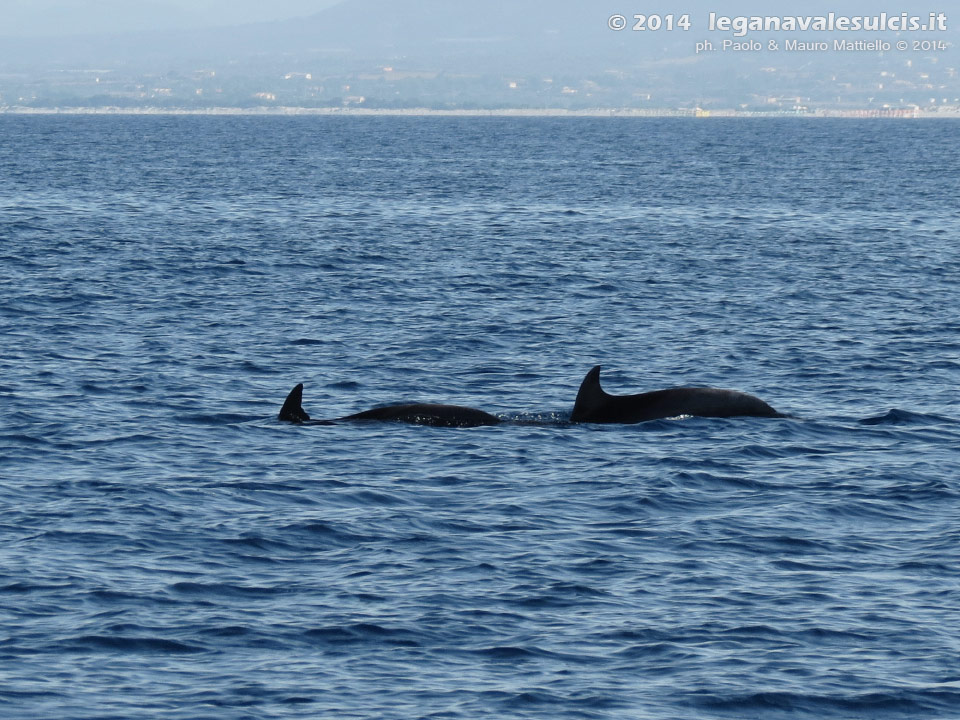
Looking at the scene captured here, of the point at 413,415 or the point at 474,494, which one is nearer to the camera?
the point at 474,494

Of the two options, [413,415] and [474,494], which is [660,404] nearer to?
[413,415]

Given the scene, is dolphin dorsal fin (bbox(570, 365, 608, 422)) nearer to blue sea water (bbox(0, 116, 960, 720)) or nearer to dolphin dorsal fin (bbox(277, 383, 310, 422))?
blue sea water (bbox(0, 116, 960, 720))

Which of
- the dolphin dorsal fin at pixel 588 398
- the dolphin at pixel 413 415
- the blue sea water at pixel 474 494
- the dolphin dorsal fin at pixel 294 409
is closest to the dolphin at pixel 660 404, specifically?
the dolphin dorsal fin at pixel 588 398

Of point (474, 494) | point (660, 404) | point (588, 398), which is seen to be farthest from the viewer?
point (660, 404)

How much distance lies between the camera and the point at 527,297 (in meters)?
49.8

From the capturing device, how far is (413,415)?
29875 millimetres

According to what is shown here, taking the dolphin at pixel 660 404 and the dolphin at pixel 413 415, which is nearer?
the dolphin at pixel 413 415

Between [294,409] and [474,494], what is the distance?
6.28 metres

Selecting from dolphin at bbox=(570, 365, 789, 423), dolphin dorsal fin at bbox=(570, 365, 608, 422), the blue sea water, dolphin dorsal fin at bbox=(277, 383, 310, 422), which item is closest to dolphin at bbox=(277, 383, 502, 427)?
dolphin dorsal fin at bbox=(277, 383, 310, 422)

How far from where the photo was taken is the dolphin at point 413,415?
1171 inches

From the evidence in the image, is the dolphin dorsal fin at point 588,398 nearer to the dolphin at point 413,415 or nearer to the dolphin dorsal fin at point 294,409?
the dolphin at point 413,415

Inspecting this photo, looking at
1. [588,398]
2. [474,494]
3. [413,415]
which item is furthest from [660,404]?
[474,494]

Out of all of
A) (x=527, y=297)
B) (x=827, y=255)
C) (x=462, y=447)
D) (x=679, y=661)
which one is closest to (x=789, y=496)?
(x=462, y=447)

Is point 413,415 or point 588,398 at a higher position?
point 588,398
